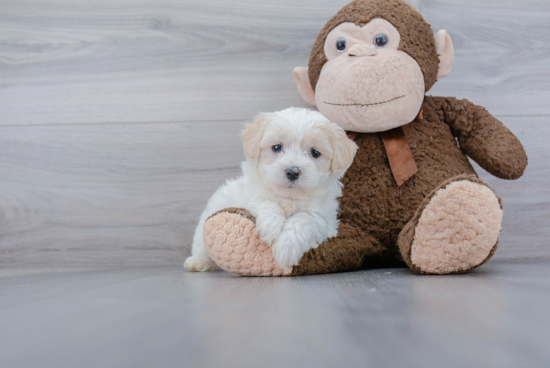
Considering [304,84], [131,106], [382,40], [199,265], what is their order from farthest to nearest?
[131,106] < [304,84] < [199,265] < [382,40]

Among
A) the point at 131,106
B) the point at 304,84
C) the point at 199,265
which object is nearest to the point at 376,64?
the point at 304,84

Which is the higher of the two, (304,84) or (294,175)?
(304,84)

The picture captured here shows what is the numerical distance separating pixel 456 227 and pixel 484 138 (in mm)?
373

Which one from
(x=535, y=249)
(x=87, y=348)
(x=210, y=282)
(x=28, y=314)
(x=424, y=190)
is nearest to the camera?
(x=87, y=348)

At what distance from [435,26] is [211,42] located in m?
0.75

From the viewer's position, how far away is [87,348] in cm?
44

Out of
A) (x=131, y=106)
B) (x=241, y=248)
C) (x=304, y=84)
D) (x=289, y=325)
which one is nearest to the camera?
(x=289, y=325)

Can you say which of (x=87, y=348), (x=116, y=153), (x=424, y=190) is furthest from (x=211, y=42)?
(x=87, y=348)

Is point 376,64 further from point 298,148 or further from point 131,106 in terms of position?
point 131,106

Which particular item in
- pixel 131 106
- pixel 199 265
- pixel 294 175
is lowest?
pixel 199 265

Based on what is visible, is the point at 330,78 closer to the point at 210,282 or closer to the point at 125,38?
the point at 210,282

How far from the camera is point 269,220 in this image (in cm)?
93

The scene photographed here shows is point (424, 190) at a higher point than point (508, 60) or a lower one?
lower

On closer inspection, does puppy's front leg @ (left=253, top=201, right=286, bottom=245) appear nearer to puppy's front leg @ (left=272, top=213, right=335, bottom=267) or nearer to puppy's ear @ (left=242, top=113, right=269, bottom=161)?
puppy's front leg @ (left=272, top=213, right=335, bottom=267)
